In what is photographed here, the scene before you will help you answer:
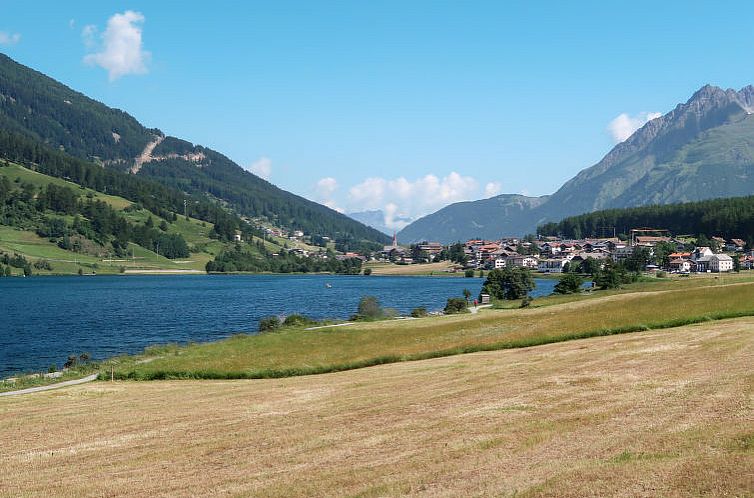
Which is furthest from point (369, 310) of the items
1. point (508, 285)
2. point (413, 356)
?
point (413, 356)

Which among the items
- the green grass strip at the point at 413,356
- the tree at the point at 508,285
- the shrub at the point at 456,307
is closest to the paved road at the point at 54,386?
the green grass strip at the point at 413,356

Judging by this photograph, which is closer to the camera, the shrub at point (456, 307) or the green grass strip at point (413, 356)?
the green grass strip at point (413, 356)

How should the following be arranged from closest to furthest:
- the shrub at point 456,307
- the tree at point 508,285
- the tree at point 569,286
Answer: the shrub at point 456,307
the tree at point 569,286
the tree at point 508,285

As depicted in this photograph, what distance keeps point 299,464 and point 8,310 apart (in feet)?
465

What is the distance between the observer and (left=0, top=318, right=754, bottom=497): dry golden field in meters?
18.6

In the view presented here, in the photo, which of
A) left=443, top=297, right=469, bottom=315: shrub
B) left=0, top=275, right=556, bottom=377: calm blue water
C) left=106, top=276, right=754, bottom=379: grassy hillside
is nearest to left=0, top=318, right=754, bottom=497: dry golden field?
left=106, top=276, right=754, bottom=379: grassy hillside

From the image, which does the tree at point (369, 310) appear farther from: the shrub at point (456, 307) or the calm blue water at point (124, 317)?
the calm blue water at point (124, 317)

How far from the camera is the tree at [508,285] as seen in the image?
14962 cm

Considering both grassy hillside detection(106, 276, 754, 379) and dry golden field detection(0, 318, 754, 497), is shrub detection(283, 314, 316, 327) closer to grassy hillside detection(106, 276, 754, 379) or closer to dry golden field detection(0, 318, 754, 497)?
grassy hillside detection(106, 276, 754, 379)

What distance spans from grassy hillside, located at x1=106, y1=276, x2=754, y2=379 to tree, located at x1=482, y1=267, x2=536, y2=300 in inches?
3077

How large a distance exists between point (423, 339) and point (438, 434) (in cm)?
3721

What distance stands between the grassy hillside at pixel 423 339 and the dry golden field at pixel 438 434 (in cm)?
1246

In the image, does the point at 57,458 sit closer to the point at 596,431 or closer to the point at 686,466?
the point at 596,431

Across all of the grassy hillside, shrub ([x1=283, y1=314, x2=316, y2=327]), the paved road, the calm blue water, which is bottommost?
the calm blue water
